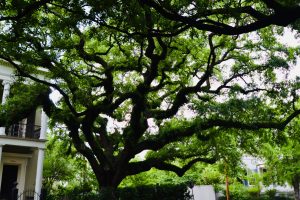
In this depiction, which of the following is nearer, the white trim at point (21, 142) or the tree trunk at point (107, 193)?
the tree trunk at point (107, 193)

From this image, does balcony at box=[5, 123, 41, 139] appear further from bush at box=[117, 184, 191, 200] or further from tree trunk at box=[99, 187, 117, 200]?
tree trunk at box=[99, 187, 117, 200]

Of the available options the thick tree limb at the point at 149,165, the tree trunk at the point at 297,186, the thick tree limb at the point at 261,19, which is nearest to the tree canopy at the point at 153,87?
the thick tree limb at the point at 149,165

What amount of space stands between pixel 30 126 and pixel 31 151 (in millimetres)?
1706

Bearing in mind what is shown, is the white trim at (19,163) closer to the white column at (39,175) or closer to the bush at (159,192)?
the white column at (39,175)

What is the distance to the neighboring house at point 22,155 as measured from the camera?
19406 millimetres

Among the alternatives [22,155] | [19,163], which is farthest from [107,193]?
[19,163]

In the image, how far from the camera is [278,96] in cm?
1312

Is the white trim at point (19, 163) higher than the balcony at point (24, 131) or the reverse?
the reverse

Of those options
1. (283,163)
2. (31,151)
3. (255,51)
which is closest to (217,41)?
(255,51)

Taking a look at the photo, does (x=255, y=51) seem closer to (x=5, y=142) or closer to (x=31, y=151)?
(x=5, y=142)

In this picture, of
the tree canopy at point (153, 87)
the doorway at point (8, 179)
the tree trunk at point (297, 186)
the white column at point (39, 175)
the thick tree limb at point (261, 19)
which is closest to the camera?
the thick tree limb at point (261, 19)

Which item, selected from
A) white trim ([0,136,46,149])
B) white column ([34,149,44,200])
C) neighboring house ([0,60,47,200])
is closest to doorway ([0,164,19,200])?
neighboring house ([0,60,47,200])

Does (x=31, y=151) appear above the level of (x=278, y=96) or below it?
below

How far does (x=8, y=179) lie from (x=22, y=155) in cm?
161
